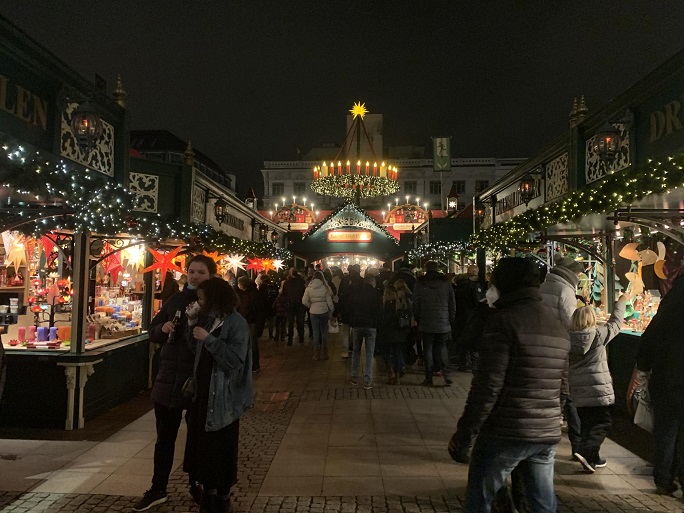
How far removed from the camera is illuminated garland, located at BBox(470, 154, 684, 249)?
4.25 metres

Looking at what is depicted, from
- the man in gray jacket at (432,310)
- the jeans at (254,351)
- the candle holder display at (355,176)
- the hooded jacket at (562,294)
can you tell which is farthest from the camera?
the candle holder display at (355,176)

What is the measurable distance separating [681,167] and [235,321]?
147 inches

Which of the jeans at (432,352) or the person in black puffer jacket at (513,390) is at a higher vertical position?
the person in black puffer jacket at (513,390)

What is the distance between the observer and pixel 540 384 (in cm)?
256

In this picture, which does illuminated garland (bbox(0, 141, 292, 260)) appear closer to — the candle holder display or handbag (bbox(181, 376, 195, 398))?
handbag (bbox(181, 376, 195, 398))

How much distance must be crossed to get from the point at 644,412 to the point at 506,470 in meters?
2.63

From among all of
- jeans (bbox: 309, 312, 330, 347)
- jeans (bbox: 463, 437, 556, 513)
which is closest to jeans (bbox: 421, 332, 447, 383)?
jeans (bbox: 309, 312, 330, 347)

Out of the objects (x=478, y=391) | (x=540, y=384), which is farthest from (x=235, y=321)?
(x=540, y=384)

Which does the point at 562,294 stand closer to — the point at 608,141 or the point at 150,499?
the point at 608,141

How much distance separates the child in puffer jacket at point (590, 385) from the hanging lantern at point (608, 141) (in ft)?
8.74

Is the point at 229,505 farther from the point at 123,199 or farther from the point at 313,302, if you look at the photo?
the point at 313,302

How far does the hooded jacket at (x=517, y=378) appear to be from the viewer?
253 centimetres

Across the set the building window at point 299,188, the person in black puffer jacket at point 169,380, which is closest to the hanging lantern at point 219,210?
the person in black puffer jacket at point 169,380

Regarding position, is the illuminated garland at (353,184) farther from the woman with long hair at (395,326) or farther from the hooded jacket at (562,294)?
the hooded jacket at (562,294)
